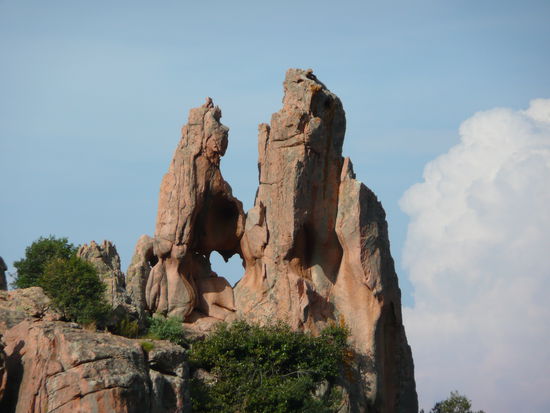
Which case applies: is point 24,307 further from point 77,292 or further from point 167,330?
point 167,330

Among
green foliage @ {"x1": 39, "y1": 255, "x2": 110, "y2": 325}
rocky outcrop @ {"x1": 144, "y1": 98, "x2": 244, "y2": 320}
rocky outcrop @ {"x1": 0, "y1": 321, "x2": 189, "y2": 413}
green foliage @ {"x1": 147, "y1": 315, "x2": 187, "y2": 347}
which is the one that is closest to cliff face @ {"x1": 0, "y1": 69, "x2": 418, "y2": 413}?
rocky outcrop @ {"x1": 144, "y1": 98, "x2": 244, "y2": 320}

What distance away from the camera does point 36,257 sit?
57094 millimetres

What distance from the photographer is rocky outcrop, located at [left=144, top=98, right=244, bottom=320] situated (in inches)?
1891

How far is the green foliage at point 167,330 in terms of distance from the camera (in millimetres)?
45438

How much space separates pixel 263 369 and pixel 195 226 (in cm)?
707

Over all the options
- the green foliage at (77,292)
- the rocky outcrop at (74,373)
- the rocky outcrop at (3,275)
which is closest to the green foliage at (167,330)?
the green foliage at (77,292)

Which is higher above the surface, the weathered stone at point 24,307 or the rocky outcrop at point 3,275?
the rocky outcrop at point 3,275

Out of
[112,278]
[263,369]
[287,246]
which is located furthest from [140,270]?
[263,369]

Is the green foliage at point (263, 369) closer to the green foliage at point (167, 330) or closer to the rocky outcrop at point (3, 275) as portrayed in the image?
the green foliage at point (167, 330)

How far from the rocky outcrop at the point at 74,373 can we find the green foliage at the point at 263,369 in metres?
4.14

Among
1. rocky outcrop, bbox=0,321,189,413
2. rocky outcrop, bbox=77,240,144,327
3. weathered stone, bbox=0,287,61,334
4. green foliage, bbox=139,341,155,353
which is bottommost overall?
rocky outcrop, bbox=0,321,189,413

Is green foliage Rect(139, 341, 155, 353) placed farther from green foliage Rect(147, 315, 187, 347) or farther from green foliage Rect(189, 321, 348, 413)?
green foliage Rect(147, 315, 187, 347)

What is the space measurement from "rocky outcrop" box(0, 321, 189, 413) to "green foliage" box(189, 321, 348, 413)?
4.14 meters

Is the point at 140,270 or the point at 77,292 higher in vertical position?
the point at 140,270
